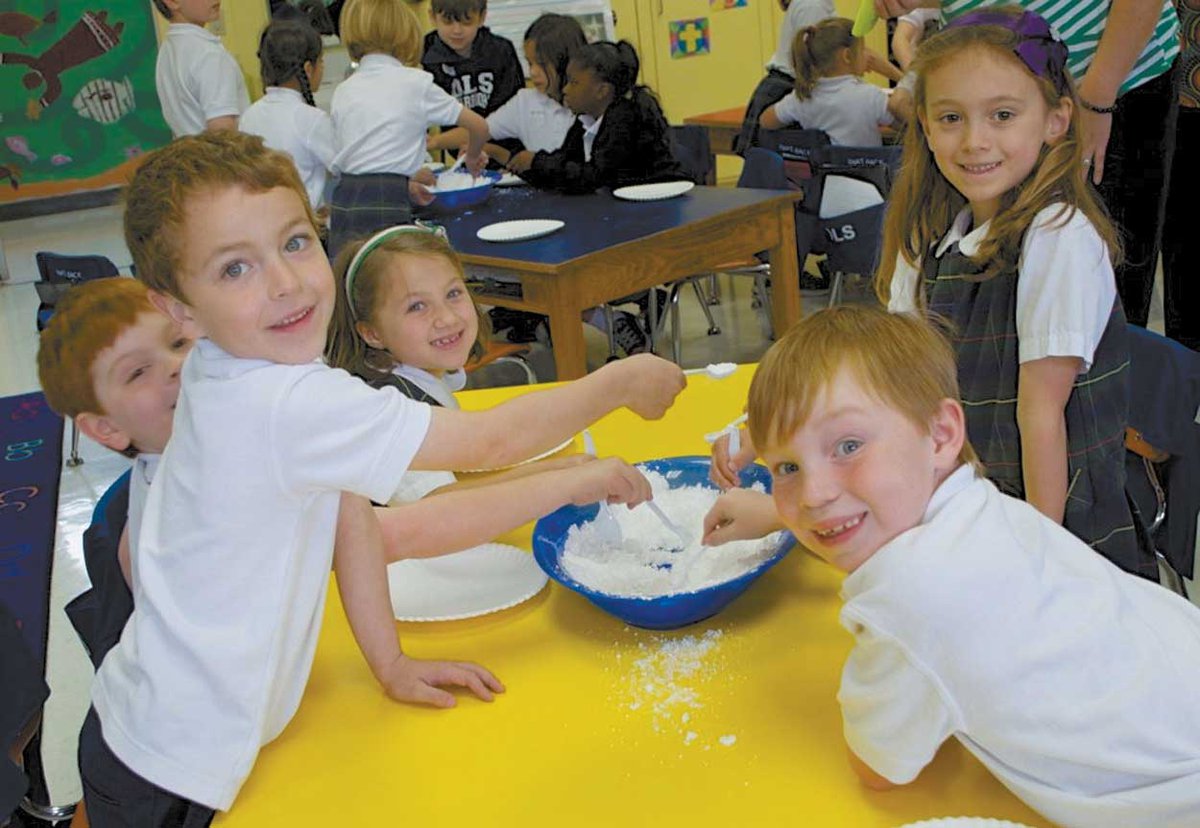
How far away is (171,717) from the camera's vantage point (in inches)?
44.4

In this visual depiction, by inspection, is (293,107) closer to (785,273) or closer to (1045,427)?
(785,273)

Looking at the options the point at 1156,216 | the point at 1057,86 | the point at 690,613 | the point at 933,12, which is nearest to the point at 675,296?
the point at 933,12

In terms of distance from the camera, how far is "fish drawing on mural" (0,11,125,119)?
884cm

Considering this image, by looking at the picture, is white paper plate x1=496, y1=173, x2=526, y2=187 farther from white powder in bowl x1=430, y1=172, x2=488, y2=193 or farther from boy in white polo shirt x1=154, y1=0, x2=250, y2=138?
boy in white polo shirt x1=154, y1=0, x2=250, y2=138

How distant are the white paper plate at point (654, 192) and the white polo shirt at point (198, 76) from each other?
5.99 feet

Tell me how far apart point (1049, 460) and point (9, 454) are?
379 cm

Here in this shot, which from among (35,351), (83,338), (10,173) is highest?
(83,338)

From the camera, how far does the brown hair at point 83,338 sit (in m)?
1.52

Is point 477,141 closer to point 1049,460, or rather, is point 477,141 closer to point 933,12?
point 933,12

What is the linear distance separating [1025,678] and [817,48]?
14.4ft

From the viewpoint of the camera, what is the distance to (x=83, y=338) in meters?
1.52

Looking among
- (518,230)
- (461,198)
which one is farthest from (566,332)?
(461,198)

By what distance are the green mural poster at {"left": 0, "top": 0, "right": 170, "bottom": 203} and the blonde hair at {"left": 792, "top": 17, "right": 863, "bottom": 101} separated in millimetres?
5779

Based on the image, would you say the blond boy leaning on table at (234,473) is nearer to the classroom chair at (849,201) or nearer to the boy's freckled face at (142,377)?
the boy's freckled face at (142,377)
